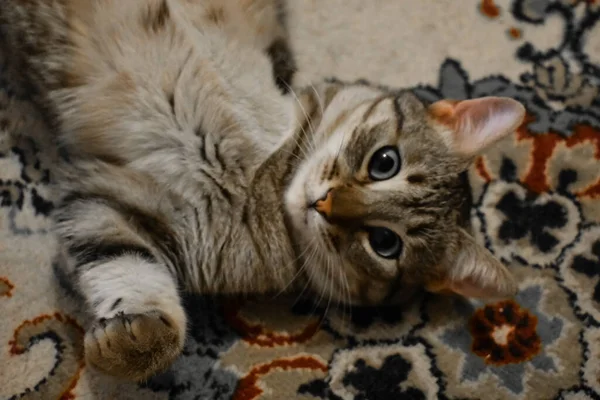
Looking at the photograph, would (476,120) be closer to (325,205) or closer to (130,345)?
(325,205)

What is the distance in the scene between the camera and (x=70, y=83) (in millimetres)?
1126

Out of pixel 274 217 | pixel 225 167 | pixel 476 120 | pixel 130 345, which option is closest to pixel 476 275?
pixel 476 120

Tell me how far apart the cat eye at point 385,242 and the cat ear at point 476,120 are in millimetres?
219

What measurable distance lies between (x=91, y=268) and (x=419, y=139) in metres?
0.64

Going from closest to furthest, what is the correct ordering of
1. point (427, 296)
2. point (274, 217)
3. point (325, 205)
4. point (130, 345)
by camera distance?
point (130, 345) < point (325, 205) < point (274, 217) < point (427, 296)

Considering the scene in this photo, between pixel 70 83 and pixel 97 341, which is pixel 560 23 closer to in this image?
pixel 70 83

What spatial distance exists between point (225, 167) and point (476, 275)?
514 millimetres

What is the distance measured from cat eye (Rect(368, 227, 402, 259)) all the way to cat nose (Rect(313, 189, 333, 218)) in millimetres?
89

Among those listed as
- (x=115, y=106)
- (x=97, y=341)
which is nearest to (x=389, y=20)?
(x=115, y=106)

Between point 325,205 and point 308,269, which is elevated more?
point 325,205

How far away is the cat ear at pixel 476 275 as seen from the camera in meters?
1.07

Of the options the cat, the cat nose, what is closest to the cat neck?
the cat

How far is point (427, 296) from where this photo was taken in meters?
1.25

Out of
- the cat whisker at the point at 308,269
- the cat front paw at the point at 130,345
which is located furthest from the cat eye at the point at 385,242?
the cat front paw at the point at 130,345
